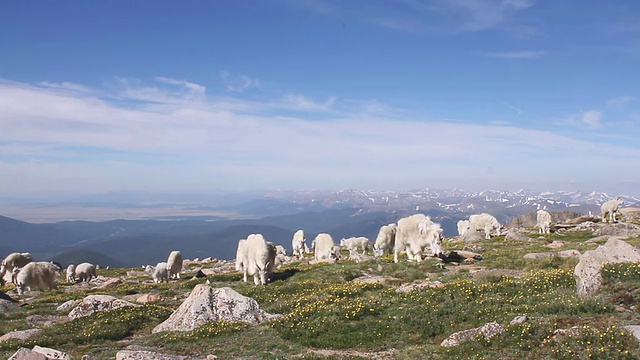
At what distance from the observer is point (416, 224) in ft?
112

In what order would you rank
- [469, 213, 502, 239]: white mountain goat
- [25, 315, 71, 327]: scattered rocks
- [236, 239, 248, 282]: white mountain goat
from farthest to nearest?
[469, 213, 502, 239]: white mountain goat → [236, 239, 248, 282]: white mountain goat → [25, 315, 71, 327]: scattered rocks

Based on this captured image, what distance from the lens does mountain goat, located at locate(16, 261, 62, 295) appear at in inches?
1469

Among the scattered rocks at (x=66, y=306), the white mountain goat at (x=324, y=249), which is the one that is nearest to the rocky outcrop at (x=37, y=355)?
the scattered rocks at (x=66, y=306)

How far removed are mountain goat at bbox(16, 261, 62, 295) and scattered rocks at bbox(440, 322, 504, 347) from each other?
38621 mm

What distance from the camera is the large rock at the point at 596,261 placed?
16.4 metres

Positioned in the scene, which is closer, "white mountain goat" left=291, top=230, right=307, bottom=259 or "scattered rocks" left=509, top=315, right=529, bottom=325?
"scattered rocks" left=509, top=315, right=529, bottom=325

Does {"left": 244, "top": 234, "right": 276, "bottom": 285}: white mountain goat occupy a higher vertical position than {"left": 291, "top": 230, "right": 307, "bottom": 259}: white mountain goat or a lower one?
higher

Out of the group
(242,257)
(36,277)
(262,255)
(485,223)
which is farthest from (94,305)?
(485,223)

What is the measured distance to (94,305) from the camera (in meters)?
23.9

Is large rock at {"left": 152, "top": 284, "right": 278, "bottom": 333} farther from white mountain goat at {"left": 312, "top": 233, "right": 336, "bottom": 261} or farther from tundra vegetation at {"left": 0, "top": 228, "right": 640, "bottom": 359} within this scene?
white mountain goat at {"left": 312, "top": 233, "right": 336, "bottom": 261}

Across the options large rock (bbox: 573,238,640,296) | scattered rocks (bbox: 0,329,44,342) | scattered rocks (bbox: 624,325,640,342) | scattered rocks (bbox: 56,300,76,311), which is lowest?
scattered rocks (bbox: 56,300,76,311)

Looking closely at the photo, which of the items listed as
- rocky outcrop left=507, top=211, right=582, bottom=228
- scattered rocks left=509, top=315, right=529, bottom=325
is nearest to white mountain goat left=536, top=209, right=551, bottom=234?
rocky outcrop left=507, top=211, right=582, bottom=228

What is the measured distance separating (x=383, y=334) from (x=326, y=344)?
2299 millimetres

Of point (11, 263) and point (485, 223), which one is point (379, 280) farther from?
point (485, 223)
